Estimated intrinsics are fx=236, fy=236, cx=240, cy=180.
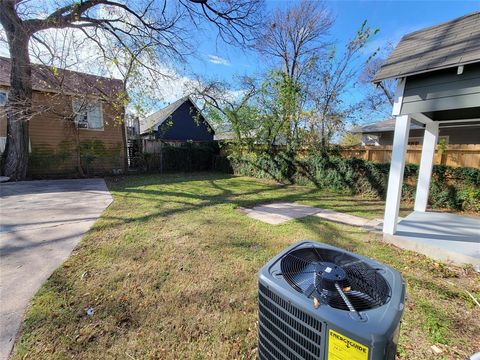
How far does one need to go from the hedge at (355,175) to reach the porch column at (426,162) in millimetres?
1057

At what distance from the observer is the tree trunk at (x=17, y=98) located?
855cm

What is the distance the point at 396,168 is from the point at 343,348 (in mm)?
3525

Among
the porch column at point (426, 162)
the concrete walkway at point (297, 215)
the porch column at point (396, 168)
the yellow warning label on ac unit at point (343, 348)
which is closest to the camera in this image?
the yellow warning label on ac unit at point (343, 348)

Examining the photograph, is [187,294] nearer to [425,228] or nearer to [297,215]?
[297,215]

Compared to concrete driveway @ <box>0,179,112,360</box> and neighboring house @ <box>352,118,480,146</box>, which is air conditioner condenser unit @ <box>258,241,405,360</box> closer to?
concrete driveway @ <box>0,179,112,360</box>

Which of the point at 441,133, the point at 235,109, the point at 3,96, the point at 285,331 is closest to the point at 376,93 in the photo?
the point at 441,133

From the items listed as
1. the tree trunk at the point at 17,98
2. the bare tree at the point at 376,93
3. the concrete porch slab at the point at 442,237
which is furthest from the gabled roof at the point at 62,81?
the bare tree at the point at 376,93

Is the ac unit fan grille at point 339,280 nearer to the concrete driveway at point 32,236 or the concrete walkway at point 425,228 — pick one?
the concrete driveway at point 32,236

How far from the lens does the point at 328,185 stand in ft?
28.1

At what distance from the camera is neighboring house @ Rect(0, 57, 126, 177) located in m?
9.84

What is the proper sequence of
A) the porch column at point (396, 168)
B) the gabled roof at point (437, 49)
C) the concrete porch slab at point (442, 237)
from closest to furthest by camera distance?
the gabled roof at point (437, 49) → the concrete porch slab at point (442, 237) → the porch column at point (396, 168)

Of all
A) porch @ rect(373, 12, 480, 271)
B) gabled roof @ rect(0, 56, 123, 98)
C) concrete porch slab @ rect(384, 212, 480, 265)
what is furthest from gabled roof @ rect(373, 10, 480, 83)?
gabled roof @ rect(0, 56, 123, 98)

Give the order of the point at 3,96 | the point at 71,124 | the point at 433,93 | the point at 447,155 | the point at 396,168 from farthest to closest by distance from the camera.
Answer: the point at 71,124
the point at 3,96
the point at 447,155
the point at 396,168
the point at 433,93

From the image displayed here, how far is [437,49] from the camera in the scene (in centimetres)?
334
